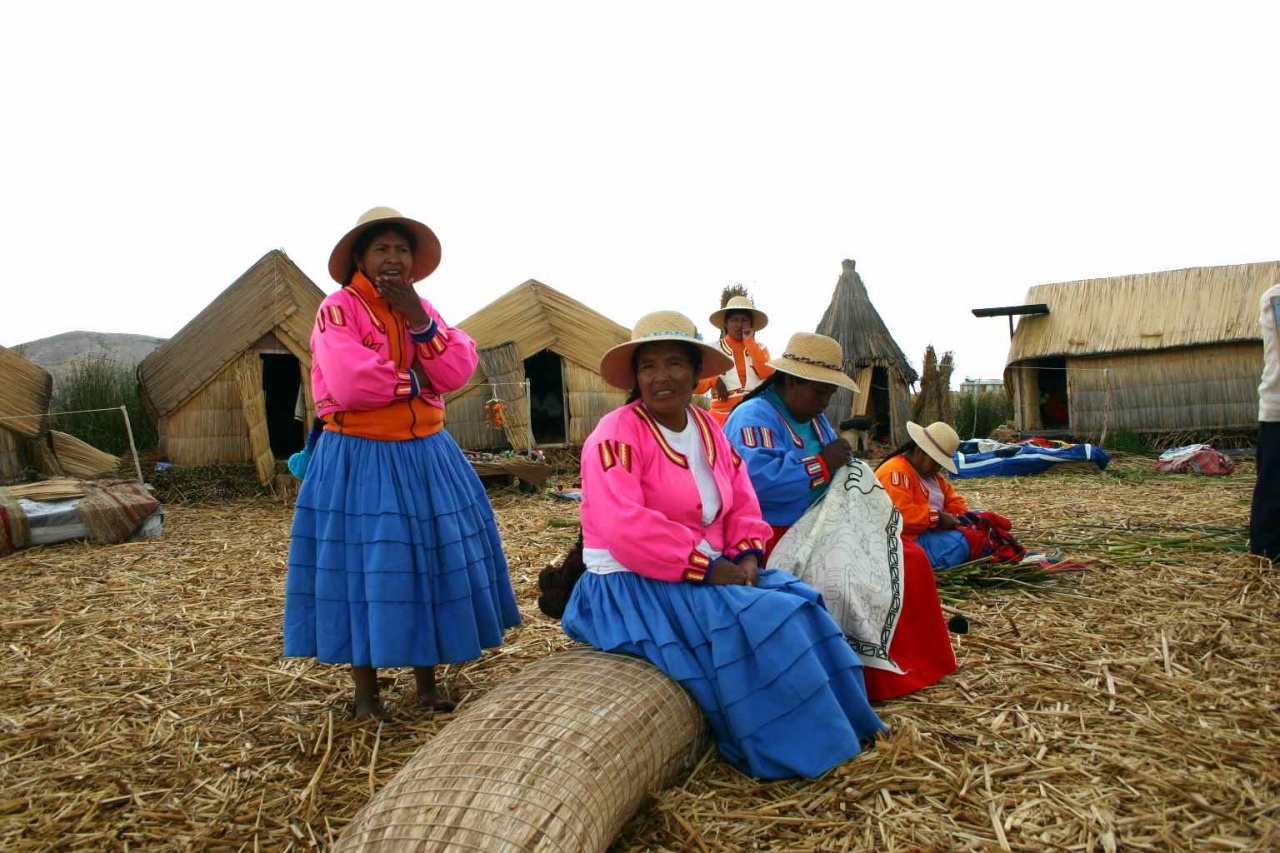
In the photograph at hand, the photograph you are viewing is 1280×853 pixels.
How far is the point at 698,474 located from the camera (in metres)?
2.81

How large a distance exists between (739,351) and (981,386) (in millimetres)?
13618

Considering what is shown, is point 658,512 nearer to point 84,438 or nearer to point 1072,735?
point 1072,735

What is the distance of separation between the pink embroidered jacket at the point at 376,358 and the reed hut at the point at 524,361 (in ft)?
28.4

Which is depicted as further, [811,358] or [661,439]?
[811,358]

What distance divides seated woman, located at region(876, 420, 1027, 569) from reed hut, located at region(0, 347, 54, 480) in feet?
28.7

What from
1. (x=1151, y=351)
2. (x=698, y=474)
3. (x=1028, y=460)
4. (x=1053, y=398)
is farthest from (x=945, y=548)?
(x=1053, y=398)

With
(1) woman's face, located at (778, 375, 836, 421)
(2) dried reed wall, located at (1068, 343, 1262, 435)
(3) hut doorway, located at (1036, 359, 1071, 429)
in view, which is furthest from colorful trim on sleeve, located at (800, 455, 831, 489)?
(3) hut doorway, located at (1036, 359, 1071, 429)

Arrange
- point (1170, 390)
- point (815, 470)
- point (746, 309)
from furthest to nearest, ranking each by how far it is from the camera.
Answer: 1. point (1170, 390)
2. point (746, 309)
3. point (815, 470)

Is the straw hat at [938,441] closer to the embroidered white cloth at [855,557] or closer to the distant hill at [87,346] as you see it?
the embroidered white cloth at [855,557]

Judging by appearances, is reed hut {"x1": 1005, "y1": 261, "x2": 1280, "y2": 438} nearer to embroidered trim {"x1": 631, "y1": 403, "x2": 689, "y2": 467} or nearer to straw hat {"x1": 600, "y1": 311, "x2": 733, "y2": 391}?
straw hat {"x1": 600, "y1": 311, "x2": 733, "y2": 391}

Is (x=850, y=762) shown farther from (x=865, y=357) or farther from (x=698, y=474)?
(x=865, y=357)

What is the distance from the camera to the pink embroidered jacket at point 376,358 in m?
2.79

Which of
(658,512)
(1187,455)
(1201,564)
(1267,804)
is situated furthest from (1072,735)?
(1187,455)

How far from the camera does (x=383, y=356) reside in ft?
9.50
